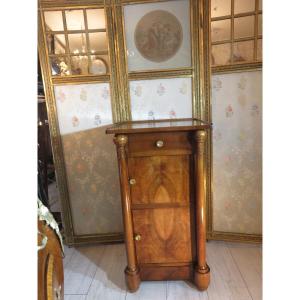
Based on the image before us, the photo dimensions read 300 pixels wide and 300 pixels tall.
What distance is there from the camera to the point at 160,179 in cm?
117

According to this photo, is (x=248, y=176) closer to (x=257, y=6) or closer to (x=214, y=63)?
(x=214, y=63)

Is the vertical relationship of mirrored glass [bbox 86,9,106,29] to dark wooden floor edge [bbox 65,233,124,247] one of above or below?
above

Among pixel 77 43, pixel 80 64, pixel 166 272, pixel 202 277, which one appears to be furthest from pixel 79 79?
pixel 202 277

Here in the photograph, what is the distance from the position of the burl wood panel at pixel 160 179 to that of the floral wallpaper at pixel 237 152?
505mm

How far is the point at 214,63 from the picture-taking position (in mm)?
1480

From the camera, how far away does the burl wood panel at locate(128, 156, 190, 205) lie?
115 cm

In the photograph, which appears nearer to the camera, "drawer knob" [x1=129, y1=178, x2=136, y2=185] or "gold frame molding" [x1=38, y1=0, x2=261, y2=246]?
"drawer knob" [x1=129, y1=178, x2=136, y2=185]

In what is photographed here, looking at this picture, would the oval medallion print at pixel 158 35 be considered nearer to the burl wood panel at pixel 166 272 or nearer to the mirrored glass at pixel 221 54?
the mirrored glass at pixel 221 54

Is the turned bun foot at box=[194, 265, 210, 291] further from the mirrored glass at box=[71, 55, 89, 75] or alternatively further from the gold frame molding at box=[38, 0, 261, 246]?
the mirrored glass at box=[71, 55, 89, 75]

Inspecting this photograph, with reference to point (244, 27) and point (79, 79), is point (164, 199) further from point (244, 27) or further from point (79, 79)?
point (244, 27)

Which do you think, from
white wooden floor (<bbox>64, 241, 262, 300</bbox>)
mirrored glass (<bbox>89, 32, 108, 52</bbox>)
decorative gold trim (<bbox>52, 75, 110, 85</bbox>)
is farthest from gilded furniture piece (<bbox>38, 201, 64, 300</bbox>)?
mirrored glass (<bbox>89, 32, 108, 52</bbox>)

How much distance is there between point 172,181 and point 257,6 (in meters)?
1.13
